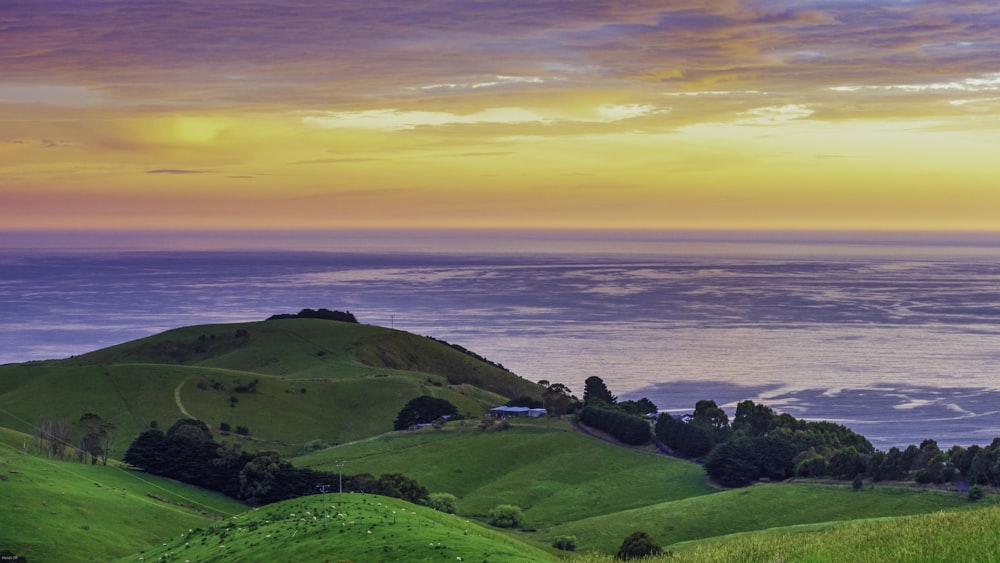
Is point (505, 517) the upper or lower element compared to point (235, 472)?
lower

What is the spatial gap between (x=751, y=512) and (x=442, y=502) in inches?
1127

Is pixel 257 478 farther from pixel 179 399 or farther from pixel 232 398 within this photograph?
pixel 179 399

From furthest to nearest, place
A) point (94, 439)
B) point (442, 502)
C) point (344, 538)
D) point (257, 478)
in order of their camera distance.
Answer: point (94, 439)
point (257, 478)
point (442, 502)
point (344, 538)

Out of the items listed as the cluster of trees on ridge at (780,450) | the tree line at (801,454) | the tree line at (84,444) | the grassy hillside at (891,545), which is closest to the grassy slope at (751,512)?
the tree line at (801,454)

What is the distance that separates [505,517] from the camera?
283ft

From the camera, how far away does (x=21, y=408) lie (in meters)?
142

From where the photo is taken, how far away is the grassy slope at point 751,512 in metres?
75.6

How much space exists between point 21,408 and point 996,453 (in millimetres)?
129816

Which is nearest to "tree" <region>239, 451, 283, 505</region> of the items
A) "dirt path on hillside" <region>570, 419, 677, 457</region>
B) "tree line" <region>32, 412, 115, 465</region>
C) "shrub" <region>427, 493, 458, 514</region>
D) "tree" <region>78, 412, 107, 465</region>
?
"shrub" <region>427, 493, 458, 514</region>

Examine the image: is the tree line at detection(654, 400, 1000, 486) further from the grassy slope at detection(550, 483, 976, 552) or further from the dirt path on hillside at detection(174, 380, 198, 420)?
the dirt path on hillside at detection(174, 380, 198, 420)

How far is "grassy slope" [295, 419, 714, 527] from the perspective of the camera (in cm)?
9706

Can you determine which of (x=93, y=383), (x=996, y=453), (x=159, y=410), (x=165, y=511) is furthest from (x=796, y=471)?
(x=93, y=383)

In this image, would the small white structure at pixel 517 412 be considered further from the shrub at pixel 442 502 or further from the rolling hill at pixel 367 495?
the shrub at pixel 442 502

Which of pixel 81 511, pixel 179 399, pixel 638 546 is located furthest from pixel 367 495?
pixel 179 399
